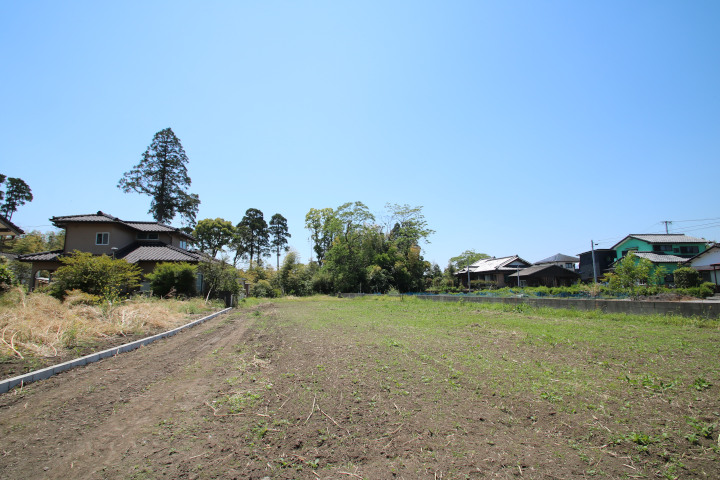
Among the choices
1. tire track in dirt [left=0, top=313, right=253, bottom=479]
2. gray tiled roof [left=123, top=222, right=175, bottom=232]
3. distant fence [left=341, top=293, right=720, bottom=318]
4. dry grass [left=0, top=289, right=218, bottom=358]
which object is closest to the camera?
tire track in dirt [left=0, top=313, right=253, bottom=479]

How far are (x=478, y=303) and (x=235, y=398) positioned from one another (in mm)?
16037

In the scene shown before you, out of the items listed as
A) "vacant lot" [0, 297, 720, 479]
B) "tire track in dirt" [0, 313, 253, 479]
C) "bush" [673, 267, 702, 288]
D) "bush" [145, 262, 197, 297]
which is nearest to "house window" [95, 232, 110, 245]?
"bush" [145, 262, 197, 297]

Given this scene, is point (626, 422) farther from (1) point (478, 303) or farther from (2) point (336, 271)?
(2) point (336, 271)

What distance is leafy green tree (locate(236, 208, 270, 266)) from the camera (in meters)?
49.3

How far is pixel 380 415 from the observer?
3.60 meters

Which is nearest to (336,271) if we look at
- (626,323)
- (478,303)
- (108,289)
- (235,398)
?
(478,303)

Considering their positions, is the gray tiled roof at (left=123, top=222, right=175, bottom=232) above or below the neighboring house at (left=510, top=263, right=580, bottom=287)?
above

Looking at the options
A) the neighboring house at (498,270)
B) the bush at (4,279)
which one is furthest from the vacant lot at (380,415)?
the neighboring house at (498,270)

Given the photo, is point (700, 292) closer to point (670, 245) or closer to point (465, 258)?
point (670, 245)

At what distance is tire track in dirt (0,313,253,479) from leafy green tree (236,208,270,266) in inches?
1751

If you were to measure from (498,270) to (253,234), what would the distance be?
117ft

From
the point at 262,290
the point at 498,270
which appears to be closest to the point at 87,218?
the point at 262,290

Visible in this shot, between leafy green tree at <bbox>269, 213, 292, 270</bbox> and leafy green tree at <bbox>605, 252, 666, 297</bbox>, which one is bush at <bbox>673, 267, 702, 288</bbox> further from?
leafy green tree at <bbox>269, 213, 292, 270</bbox>

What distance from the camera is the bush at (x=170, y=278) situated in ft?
59.9
